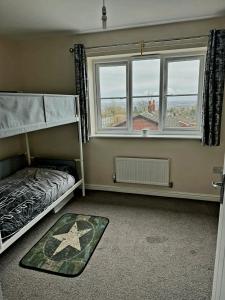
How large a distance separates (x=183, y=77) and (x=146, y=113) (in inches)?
27.0

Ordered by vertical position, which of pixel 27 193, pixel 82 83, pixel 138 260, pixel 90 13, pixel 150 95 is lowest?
pixel 138 260

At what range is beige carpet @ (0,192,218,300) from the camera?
1.65m

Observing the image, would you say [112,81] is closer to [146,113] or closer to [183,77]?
[146,113]

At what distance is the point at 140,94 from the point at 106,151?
971 mm

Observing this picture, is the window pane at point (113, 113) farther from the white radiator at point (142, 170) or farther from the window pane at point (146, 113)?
the white radiator at point (142, 170)

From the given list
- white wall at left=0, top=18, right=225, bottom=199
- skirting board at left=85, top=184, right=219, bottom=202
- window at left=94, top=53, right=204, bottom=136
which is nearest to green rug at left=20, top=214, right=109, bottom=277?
skirting board at left=85, top=184, right=219, bottom=202

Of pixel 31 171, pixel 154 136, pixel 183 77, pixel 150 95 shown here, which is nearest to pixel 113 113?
pixel 150 95

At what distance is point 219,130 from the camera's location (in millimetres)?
2688

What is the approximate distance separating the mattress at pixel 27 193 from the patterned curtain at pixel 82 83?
74cm

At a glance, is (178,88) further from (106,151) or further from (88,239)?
(88,239)

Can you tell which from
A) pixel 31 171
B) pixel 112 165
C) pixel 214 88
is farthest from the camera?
pixel 112 165

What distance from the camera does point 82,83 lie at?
3033 millimetres

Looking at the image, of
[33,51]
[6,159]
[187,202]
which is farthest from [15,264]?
[33,51]

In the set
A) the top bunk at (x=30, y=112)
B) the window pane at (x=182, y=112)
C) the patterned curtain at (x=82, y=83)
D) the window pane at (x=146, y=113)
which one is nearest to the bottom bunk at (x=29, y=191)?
the patterned curtain at (x=82, y=83)
